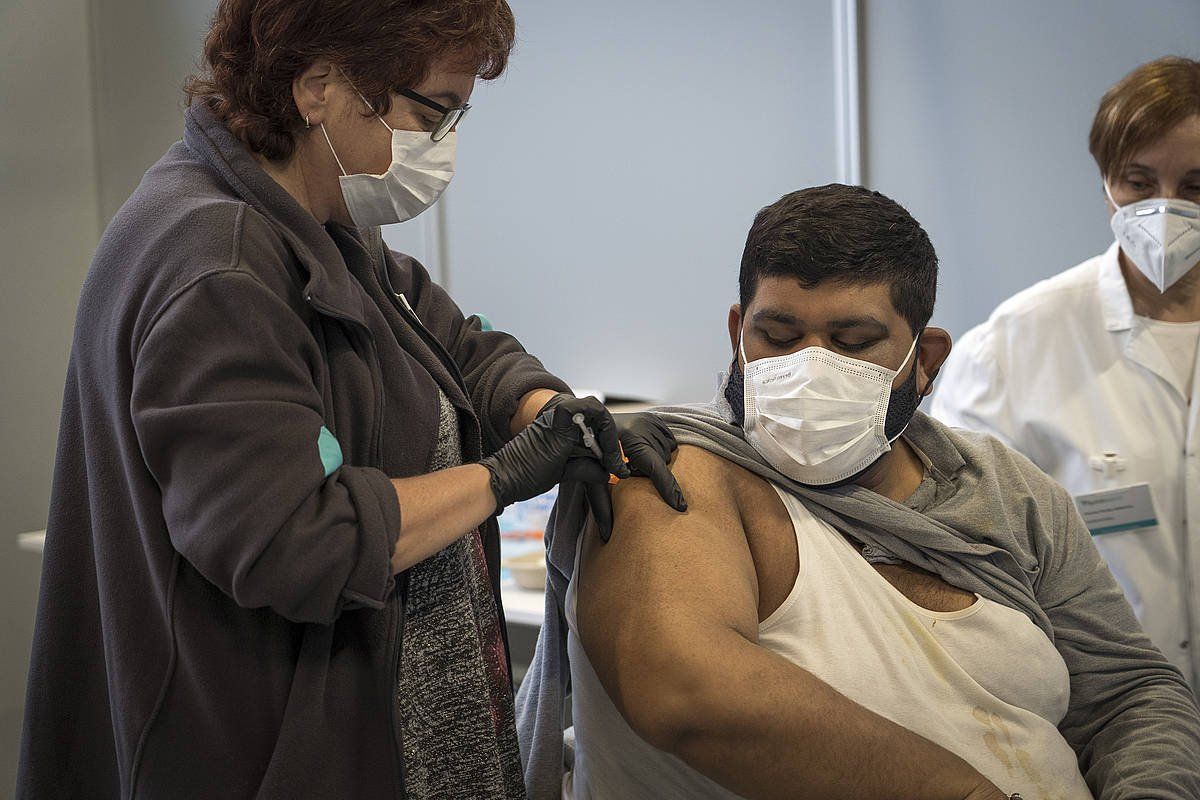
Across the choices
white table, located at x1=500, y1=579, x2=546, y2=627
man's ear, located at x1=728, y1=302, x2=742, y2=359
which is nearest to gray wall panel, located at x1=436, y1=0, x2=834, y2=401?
white table, located at x1=500, y1=579, x2=546, y2=627

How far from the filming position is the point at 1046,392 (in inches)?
90.5

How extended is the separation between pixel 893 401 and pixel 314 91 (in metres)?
0.87

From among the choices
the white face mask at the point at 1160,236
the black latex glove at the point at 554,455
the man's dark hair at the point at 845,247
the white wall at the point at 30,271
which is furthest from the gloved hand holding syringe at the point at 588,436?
the white wall at the point at 30,271

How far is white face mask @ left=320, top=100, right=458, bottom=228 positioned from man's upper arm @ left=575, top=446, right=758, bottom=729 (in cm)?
48

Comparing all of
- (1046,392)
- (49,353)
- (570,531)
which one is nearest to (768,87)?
(1046,392)

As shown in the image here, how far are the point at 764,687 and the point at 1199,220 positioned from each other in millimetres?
1425

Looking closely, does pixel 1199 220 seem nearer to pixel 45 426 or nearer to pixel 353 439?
pixel 353 439

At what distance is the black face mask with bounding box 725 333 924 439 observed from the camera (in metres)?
1.50

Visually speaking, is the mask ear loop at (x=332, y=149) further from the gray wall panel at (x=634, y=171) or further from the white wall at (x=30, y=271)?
the white wall at (x=30, y=271)

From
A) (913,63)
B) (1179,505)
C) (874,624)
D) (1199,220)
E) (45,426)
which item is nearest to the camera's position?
(874,624)

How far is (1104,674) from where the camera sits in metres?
1.56

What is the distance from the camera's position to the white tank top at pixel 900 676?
1360 millimetres

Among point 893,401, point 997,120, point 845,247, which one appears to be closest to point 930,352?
point 893,401

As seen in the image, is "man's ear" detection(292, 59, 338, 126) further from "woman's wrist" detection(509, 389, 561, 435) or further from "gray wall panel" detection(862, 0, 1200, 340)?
"gray wall panel" detection(862, 0, 1200, 340)
